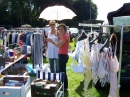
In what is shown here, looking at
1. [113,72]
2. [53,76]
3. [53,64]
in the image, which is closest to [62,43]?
[53,76]

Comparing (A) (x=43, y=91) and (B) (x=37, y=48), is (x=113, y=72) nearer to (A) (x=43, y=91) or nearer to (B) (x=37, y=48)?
(A) (x=43, y=91)

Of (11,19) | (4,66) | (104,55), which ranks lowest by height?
(4,66)

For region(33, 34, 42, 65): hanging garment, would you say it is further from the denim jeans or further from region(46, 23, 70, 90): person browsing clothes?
region(46, 23, 70, 90): person browsing clothes

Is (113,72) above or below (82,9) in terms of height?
below

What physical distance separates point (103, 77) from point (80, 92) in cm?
194

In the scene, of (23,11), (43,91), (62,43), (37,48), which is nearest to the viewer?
(43,91)

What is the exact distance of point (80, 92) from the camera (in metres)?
5.09

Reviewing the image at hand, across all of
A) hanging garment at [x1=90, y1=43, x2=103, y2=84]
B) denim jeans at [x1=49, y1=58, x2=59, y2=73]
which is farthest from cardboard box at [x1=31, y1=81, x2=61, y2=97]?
denim jeans at [x1=49, y1=58, x2=59, y2=73]

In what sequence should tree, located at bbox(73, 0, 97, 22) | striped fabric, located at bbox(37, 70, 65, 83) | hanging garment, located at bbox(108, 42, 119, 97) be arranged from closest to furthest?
hanging garment, located at bbox(108, 42, 119, 97)
striped fabric, located at bbox(37, 70, 65, 83)
tree, located at bbox(73, 0, 97, 22)

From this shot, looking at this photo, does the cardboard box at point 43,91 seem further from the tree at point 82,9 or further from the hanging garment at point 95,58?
the tree at point 82,9

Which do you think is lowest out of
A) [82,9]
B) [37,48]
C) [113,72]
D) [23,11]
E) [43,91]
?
[43,91]

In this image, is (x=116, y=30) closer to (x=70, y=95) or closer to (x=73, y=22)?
(x=70, y=95)

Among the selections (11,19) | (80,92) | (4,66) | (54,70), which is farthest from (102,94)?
Answer: (11,19)

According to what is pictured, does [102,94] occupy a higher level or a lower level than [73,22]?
lower
